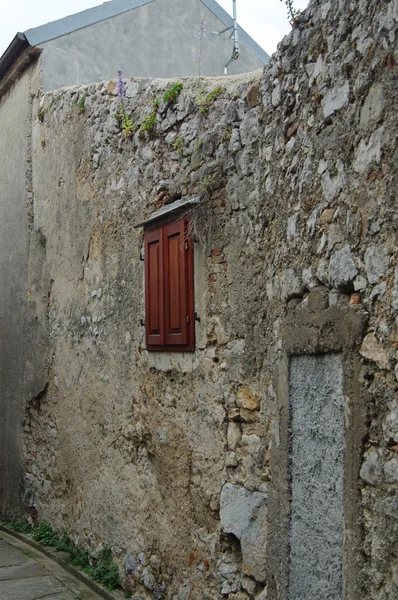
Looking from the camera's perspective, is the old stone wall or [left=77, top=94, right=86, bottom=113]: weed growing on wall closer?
the old stone wall

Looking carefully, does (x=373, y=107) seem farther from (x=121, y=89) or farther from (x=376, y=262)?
(x=121, y=89)

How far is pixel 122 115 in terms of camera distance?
19.2 ft

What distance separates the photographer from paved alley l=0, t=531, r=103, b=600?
572 cm

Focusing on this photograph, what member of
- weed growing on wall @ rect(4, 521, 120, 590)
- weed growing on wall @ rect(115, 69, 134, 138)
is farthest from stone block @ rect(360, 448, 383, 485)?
weed growing on wall @ rect(115, 69, 134, 138)

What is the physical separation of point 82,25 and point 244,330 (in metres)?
6.04

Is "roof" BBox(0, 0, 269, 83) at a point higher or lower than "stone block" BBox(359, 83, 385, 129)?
higher

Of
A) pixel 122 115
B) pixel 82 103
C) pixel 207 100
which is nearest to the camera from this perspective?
pixel 207 100

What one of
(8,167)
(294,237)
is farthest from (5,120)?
(294,237)

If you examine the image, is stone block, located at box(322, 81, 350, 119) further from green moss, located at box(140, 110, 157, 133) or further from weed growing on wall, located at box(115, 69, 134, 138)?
weed growing on wall, located at box(115, 69, 134, 138)

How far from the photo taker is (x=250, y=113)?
427cm

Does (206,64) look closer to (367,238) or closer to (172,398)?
(172,398)

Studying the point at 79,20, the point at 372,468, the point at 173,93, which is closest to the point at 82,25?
the point at 79,20

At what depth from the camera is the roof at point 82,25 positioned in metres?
8.21

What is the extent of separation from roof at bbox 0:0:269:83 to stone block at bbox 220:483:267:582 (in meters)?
5.87
